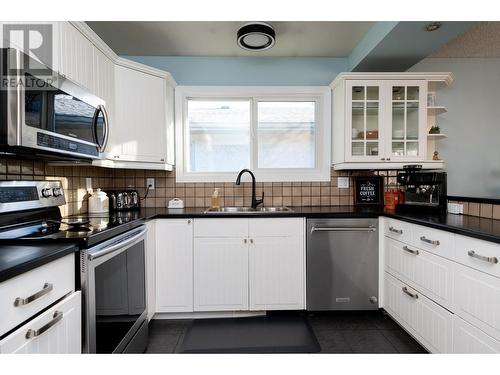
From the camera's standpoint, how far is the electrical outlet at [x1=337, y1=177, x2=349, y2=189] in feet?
8.91

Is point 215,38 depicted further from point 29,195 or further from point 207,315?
point 207,315

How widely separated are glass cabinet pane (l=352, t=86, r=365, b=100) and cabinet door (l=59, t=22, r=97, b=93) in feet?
6.94

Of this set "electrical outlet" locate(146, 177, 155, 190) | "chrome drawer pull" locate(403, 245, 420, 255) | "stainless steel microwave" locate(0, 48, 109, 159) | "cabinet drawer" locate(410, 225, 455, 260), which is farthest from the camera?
"electrical outlet" locate(146, 177, 155, 190)

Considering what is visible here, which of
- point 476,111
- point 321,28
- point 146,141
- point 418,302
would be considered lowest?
point 418,302

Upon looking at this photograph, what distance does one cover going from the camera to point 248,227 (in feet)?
7.00

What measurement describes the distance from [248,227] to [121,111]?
4.59ft

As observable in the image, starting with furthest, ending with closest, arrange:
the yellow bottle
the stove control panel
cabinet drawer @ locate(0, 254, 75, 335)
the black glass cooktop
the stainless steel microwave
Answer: the yellow bottle → the stove control panel → the black glass cooktop → the stainless steel microwave → cabinet drawer @ locate(0, 254, 75, 335)

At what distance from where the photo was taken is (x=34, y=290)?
2.94 ft

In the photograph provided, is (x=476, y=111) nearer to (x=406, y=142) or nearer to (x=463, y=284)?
(x=406, y=142)

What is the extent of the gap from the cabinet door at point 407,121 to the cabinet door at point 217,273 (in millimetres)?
1625

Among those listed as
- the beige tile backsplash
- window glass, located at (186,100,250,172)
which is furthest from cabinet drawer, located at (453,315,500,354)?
window glass, located at (186,100,250,172)

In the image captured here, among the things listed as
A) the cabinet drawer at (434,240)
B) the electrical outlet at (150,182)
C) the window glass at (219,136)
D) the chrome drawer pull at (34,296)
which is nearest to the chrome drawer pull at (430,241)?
the cabinet drawer at (434,240)

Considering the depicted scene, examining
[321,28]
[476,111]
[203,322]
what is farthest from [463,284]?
[476,111]

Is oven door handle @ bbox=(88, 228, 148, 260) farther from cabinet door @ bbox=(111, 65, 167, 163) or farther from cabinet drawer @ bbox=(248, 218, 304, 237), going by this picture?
cabinet drawer @ bbox=(248, 218, 304, 237)
